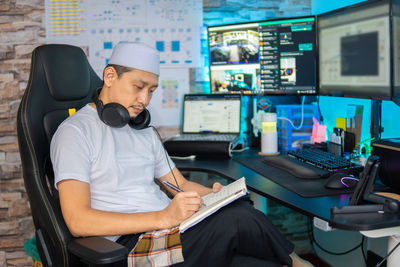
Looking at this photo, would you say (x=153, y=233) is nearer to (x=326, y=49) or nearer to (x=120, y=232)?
(x=120, y=232)

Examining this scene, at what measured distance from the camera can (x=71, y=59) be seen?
5.34 feet

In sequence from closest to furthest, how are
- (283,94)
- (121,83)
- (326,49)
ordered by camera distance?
(121,83)
(326,49)
(283,94)

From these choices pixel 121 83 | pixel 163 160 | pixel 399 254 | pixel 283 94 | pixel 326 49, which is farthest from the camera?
pixel 283 94

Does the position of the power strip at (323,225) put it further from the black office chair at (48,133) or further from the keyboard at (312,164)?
the black office chair at (48,133)

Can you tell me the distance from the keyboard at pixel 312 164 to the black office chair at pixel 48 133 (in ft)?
2.75

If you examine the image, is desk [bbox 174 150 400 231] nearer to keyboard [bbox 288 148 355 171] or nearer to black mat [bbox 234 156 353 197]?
black mat [bbox 234 156 353 197]

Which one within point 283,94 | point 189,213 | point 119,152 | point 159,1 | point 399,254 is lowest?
point 399,254

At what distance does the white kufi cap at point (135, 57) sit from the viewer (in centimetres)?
155

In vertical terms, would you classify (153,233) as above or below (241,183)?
below

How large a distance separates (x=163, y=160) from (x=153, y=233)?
0.46 m

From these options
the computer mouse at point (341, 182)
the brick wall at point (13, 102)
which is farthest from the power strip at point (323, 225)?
the brick wall at point (13, 102)

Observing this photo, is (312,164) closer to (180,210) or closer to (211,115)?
(180,210)

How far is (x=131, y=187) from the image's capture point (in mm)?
1542

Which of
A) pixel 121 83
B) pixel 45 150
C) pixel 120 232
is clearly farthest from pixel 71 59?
pixel 120 232
